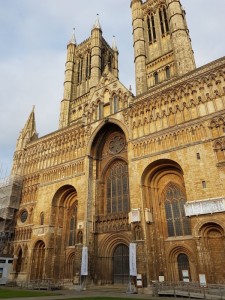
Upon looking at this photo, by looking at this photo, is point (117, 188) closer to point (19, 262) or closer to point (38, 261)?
point (38, 261)

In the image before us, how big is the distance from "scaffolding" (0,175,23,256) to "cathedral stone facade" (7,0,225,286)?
0.83 metres

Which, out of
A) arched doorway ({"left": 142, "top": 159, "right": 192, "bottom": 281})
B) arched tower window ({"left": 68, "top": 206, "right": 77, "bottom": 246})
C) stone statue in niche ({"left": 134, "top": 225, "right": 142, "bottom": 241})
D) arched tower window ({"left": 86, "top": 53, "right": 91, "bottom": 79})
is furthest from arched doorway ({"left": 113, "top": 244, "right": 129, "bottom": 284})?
arched tower window ({"left": 86, "top": 53, "right": 91, "bottom": 79})

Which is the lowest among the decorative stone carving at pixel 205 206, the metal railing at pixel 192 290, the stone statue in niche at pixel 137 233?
the metal railing at pixel 192 290

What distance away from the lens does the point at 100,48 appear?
50.4 m

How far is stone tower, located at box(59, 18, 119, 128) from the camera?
45594 millimetres

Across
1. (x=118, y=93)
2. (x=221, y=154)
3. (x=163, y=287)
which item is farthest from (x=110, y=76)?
(x=163, y=287)

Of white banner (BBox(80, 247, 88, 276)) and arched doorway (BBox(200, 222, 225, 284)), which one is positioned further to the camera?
white banner (BBox(80, 247, 88, 276))

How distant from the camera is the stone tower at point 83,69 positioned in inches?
1795

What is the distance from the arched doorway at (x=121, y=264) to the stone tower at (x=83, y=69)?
1001 inches

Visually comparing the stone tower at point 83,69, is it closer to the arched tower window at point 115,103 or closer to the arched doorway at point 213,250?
the arched tower window at point 115,103

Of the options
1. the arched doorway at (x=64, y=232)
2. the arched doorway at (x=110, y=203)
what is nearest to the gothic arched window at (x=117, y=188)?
the arched doorway at (x=110, y=203)

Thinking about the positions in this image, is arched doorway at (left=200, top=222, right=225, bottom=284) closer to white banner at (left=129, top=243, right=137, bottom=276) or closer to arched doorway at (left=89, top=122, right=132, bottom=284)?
white banner at (left=129, top=243, right=137, bottom=276)

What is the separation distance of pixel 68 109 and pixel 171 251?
3300 centimetres

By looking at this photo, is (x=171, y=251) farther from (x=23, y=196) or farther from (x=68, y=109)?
(x=68, y=109)
